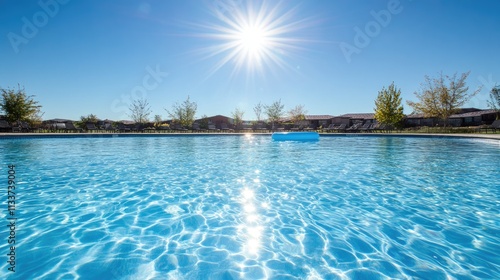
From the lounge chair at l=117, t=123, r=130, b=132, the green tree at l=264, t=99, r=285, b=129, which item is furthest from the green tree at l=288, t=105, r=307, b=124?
the lounge chair at l=117, t=123, r=130, b=132

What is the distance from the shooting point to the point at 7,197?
5.15m

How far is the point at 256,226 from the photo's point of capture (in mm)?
3789

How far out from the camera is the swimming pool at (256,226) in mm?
2717

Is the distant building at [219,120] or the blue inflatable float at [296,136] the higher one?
the distant building at [219,120]

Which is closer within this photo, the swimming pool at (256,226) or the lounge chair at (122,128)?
the swimming pool at (256,226)

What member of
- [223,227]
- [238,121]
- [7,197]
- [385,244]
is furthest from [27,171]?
[238,121]

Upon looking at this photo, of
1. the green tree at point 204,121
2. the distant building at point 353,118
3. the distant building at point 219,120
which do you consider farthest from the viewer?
the distant building at point 219,120

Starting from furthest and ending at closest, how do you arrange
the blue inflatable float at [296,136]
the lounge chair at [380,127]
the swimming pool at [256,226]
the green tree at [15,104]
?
the lounge chair at [380,127] → the green tree at [15,104] → the blue inflatable float at [296,136] → the swimming pool at [256,226]

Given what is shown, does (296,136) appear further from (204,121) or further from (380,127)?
(204,121)

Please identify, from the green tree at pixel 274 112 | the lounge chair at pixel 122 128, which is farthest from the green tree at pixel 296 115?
the lounge chair at pixel 122 128

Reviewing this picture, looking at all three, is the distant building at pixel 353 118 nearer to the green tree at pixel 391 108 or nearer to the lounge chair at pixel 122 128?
the green tree at pixel 391 108

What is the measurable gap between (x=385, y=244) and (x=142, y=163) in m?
8.68

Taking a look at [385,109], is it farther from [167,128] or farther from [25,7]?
[25,7]

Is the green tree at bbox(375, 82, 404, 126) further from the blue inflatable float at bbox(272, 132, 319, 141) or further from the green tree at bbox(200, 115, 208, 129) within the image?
the green tree at bbox(200, 115, 208, 129)
